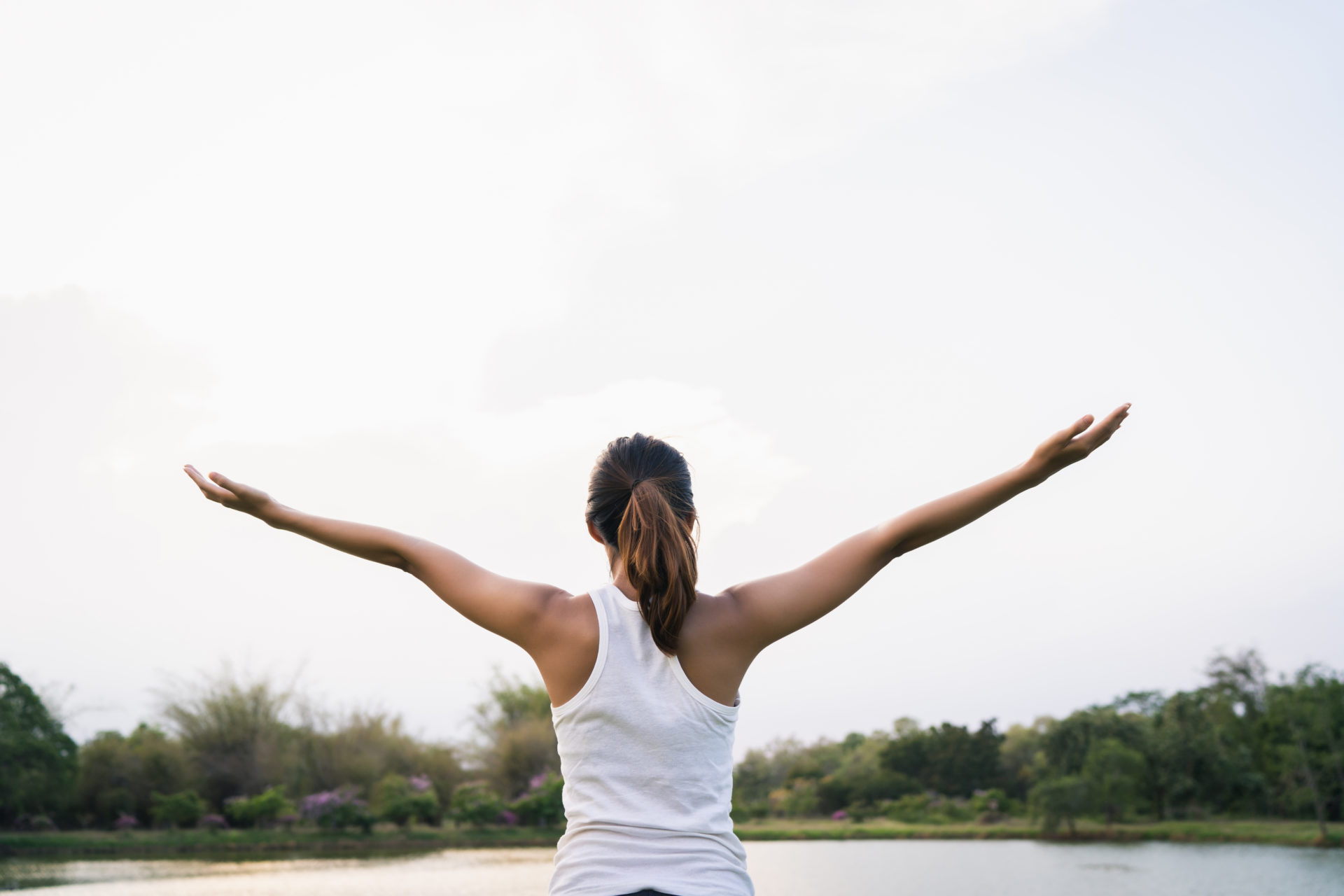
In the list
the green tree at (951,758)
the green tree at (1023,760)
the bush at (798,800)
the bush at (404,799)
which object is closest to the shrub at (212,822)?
the bush at (404,799)

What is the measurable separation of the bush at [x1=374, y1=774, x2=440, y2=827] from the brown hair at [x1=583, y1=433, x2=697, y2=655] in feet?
89.5

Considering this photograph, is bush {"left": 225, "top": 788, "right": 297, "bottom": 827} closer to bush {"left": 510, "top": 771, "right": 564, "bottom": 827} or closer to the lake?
the lake

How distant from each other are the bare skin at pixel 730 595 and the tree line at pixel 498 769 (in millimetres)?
24853

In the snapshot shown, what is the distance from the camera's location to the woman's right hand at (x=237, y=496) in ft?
5.29

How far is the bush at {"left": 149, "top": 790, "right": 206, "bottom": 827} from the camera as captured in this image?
2389 cm

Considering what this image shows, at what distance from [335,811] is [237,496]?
27.0 m

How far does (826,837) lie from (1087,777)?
321 inches

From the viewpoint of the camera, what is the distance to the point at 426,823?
2798 centimetres

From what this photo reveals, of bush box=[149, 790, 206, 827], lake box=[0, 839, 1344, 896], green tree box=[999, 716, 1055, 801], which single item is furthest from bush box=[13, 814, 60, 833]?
green tree box=[999, 716, 1055, 801]

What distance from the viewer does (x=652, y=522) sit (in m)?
1.38

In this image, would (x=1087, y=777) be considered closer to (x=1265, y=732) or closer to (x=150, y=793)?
(x=1265, y=732)

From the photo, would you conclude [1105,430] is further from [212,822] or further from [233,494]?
[212,822]

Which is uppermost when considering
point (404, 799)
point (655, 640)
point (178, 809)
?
point (655, 640)

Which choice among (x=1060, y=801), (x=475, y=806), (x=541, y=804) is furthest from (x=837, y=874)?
(x=1060, y=801)
